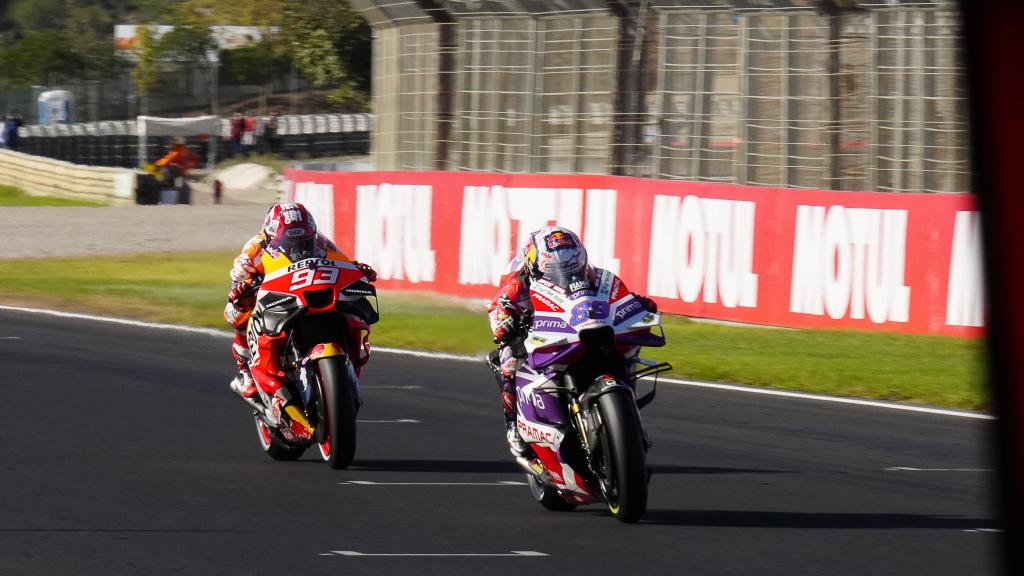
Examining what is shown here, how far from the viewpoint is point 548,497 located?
7.86 meters

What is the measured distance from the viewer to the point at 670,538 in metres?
7.10

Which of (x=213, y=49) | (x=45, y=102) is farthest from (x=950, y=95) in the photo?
(x=213, y=49)

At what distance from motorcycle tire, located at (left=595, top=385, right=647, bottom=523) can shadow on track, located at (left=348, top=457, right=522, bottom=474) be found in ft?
7.22

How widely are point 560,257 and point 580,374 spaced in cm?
55

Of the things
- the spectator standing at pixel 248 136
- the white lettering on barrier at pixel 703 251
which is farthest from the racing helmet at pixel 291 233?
the spectator standing at pixel 248 136

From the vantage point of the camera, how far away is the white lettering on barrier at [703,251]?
56.2 ft

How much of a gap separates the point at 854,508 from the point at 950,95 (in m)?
9.93

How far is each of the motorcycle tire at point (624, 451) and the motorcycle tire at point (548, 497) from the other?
75 cm

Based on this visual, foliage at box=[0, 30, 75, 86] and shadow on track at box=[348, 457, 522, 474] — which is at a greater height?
foliage at box=[0, 30, 75, 86]

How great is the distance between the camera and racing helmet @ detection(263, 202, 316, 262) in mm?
9055

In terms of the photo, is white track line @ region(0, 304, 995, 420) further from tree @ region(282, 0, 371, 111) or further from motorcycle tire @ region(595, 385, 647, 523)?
tree @ region(282, 0, 371, 111)

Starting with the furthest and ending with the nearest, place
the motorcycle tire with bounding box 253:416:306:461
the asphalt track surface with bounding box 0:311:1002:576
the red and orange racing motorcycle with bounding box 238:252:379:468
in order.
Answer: the motorcycle tire with bounding box 253:416:306:461
the red and orange racing motorcycle with bounding box 238:252:379:468
the asphalt track surface with bounding box 0:311:1002:576

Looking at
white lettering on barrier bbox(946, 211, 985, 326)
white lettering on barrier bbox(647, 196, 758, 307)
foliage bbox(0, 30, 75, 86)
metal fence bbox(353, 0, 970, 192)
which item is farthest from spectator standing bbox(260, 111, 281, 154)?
white lettering on barrier bbox(946, 211, 985, 326)

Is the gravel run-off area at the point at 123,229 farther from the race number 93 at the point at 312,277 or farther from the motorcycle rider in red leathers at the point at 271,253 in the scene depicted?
the race number 93 at the point at 312,277
